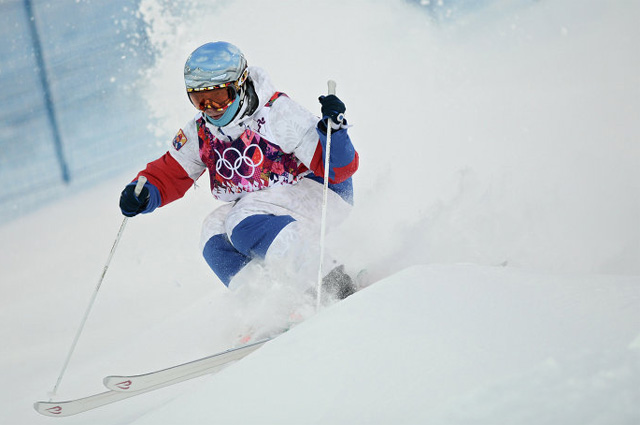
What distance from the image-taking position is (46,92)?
6.77m

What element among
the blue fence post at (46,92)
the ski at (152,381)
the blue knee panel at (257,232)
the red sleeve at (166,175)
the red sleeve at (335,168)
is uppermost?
the blue fence post at (46,92)

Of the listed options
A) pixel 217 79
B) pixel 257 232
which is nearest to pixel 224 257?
pixel 257 232

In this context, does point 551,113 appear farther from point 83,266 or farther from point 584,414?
point 584,414

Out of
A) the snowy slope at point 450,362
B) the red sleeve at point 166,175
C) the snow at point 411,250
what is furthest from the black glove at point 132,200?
the snowy slope at point 450,362

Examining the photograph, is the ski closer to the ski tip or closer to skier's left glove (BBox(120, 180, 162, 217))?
the ski tip

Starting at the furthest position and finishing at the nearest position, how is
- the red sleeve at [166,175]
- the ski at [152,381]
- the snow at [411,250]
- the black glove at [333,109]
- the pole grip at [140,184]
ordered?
the red sleeve at [166,175] < the pole grip at [140,184] < the black glove at [333,109] < the ski at [152,381] < the snow at [411,250]

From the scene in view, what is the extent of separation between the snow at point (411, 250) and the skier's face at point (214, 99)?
849 mm

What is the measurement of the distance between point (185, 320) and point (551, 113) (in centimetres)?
416

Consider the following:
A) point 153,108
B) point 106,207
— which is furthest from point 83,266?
point 153,108

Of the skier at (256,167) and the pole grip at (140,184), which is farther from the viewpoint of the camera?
the pole grip at (140,184)

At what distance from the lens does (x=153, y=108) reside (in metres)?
6.98

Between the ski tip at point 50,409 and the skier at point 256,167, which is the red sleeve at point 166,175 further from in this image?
the ski tip at point 50,409

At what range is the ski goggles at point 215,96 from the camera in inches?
110

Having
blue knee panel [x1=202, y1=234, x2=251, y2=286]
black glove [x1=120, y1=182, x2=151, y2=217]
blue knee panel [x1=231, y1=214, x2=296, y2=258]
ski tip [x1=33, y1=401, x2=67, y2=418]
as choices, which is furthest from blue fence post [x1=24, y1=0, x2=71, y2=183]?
ski tip [x1=33, y1=401, x2=67, y2=418]
